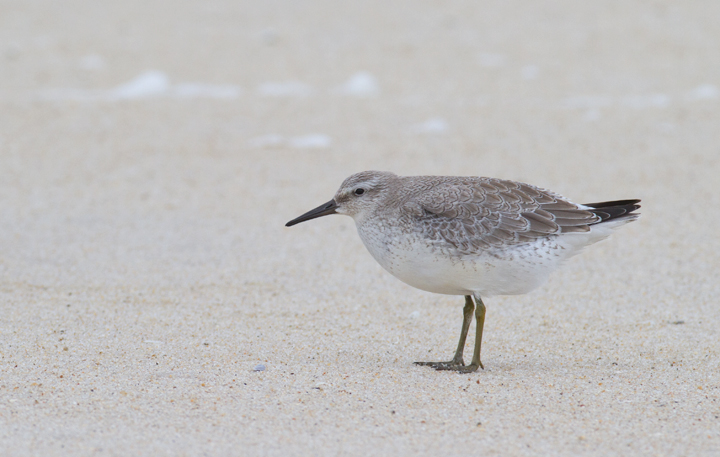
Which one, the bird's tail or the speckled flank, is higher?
the bird's tail

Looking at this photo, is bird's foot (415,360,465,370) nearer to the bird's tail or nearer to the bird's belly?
the bird's belly

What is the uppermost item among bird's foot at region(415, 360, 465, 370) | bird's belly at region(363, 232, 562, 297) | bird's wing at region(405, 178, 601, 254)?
bird's wing at region(405, 178, 601, 254)

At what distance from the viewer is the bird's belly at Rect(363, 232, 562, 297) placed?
4.84m

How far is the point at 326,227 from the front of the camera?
8.26m

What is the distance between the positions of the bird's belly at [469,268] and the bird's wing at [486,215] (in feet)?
0.21

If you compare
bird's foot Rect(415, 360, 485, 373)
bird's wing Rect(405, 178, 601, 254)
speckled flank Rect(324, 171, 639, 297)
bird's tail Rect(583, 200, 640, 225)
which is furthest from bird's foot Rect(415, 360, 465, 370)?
bird's tail Rect(583, 200, 640, 225)

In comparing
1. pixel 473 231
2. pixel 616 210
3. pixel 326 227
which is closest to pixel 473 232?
pixel 473 231

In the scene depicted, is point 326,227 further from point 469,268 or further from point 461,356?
point 469,268

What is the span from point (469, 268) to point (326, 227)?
3.55 m

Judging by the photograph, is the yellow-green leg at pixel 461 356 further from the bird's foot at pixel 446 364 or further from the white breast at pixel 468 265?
the white breast at pixel 468 265

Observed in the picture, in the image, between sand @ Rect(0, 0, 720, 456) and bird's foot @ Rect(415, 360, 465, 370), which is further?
bird's foot @ Rect(415, 360, 465, 370)

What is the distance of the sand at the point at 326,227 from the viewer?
13.9 ft

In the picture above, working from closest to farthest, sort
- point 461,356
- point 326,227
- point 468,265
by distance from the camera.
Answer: point 468,265
point 461,356
point 326,227

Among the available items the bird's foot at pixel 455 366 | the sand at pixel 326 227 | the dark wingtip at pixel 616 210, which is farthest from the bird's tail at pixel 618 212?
the bird's foot at pixel 455 366
